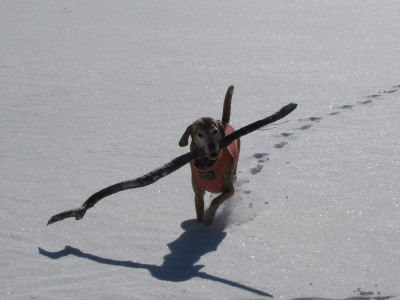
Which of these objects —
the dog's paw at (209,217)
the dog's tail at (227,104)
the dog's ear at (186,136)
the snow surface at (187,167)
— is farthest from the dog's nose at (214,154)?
the dog's tail at (227,104)

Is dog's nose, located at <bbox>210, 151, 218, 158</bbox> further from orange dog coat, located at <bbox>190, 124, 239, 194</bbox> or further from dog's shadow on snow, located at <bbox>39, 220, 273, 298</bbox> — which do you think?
dog's shadow on snow, located at <bbox>39, 220, 273, 298</bbox>

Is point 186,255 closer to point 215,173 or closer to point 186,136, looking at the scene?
point 215,173

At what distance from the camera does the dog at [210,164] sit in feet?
13.4

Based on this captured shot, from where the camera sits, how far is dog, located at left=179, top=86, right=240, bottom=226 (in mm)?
4094

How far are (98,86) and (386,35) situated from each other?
6.04 m

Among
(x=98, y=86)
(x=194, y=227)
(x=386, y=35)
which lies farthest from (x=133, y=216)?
(x=386, y=35)

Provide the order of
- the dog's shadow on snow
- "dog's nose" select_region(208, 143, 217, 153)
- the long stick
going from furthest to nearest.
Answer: "dog's nose" select_region(208, 143, 217, 153) → the long stick → the dog's shadow on snow

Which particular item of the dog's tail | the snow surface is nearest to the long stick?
the snow surface

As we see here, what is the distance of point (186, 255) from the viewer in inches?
151

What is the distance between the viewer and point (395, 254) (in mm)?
3646

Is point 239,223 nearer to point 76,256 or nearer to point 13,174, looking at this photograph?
point 76,256

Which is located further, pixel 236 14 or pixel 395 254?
pixel 236 14


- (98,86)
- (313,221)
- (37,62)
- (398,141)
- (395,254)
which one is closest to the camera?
(395,254)

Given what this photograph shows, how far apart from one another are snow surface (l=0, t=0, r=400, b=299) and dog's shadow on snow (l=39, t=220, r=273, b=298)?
14 mm
